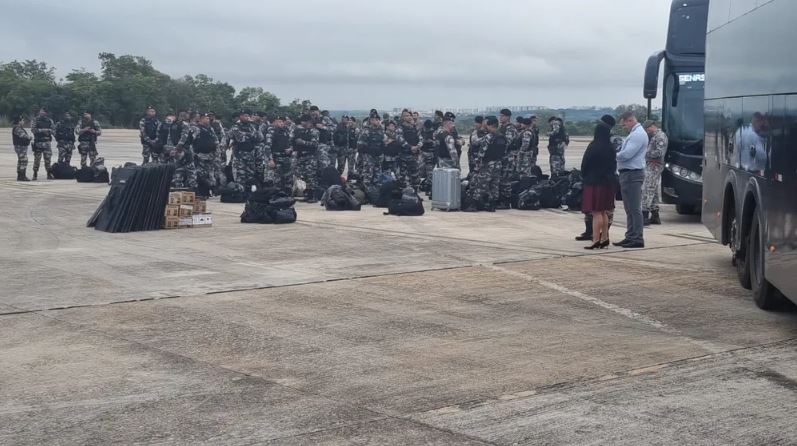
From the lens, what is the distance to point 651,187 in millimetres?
19172

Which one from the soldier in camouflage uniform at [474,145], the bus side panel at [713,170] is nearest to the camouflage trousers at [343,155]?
the soldier in camouflage uniform at [474,145]

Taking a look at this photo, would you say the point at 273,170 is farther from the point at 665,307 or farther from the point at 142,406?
the point at 142,406

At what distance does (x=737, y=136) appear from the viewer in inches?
461

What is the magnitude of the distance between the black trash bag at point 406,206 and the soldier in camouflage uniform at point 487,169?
131cm

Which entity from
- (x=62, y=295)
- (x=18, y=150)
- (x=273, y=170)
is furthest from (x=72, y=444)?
(x=18, y=150)

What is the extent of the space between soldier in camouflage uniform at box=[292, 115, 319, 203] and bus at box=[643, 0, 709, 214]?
7747 mm

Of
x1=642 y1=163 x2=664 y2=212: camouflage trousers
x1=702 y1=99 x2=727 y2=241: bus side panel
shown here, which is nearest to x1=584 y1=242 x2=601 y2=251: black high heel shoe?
x1=702 y1=99 x2=727 y2=241: bus side panel

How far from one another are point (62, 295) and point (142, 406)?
474cm

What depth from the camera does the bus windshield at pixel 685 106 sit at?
19.9 m

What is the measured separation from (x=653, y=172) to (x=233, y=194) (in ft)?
29.2

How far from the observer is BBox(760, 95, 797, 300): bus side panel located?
29.4 ft

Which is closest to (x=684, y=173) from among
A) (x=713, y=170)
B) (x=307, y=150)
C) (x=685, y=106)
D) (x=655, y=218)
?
(x=655, y=218)

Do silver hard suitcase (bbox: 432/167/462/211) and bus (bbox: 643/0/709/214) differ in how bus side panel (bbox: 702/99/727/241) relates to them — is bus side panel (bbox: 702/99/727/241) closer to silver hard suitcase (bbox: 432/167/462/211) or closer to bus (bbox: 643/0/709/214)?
bus (bbox: 643/0/709/214)

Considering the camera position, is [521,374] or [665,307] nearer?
[521,374]
